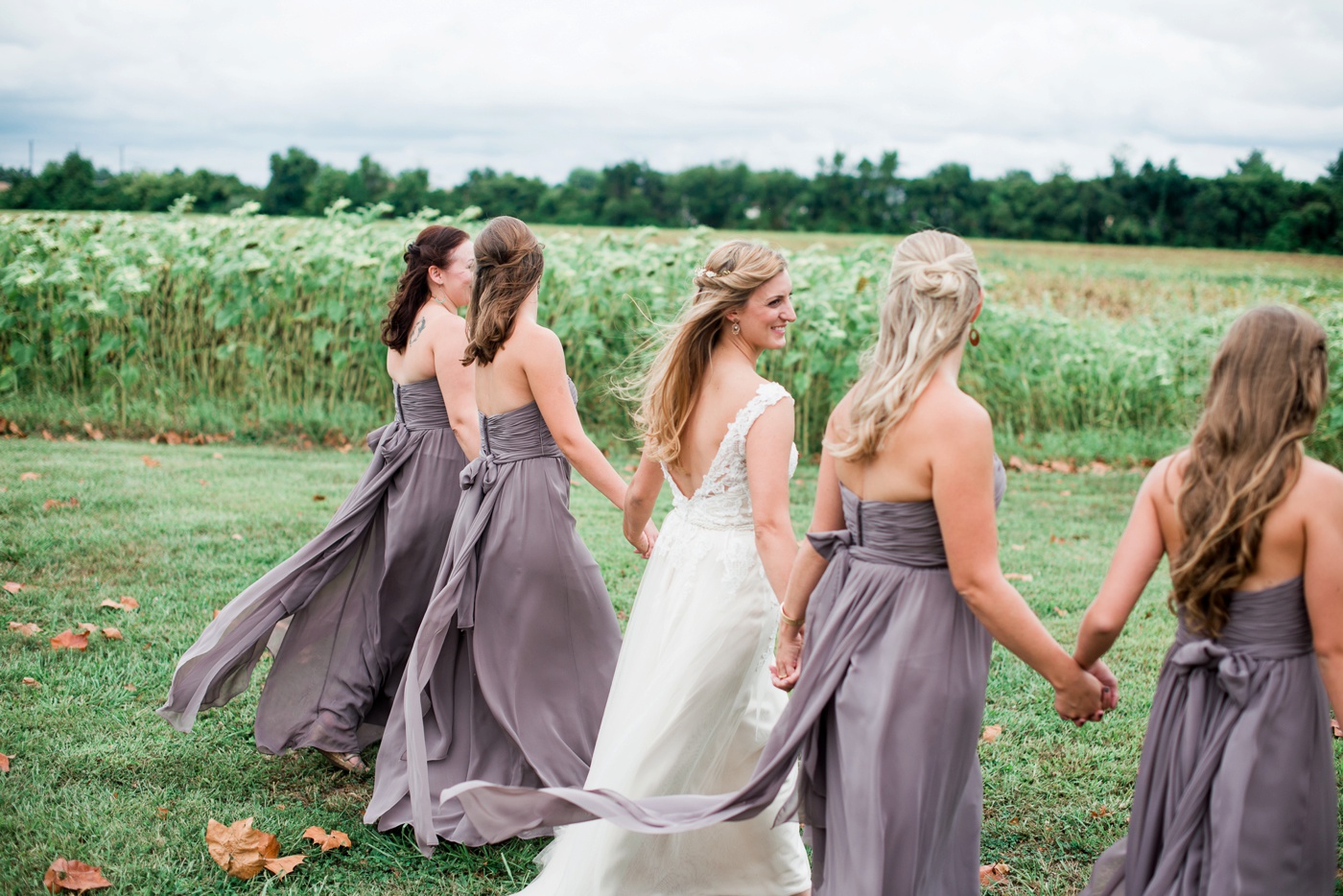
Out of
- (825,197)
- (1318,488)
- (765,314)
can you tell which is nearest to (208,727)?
(765,314)

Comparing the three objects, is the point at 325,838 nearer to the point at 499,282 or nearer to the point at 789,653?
the point at 789,653

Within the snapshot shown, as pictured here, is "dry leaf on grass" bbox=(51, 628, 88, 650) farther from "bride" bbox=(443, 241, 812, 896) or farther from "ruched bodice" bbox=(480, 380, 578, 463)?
"bride" bbox=(443, 241, 812, 896)

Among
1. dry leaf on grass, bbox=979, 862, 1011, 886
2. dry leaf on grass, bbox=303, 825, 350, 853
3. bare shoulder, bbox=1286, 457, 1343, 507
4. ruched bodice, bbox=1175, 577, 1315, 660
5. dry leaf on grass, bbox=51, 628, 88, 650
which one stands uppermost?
bare shoulder, bbox=1286, 457, 1343, 507

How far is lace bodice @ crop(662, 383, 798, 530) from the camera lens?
3.20 metres

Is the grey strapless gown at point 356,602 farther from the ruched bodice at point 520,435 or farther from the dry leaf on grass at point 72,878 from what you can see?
the dry leaf on grass at point 72,878

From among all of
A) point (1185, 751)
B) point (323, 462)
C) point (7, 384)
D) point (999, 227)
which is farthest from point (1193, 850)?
point (999, 227)

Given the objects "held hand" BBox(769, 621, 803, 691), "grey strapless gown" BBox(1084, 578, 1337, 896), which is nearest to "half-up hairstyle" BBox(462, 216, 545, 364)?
"held hand" BBox(769, 621, 803, 691)

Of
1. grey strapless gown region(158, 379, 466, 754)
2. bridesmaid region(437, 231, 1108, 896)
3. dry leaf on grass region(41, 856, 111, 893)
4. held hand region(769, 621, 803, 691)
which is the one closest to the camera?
bridesmaid region(437, 231, 1108, 896)

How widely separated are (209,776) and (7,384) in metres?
8.74

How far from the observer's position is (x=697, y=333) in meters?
3.31

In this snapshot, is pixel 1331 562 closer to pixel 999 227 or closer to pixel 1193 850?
pixel 1193 850

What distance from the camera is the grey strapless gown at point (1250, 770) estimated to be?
7.87 ft

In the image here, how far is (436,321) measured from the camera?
445cm

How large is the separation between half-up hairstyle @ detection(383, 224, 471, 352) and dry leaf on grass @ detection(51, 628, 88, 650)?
2.32 m
